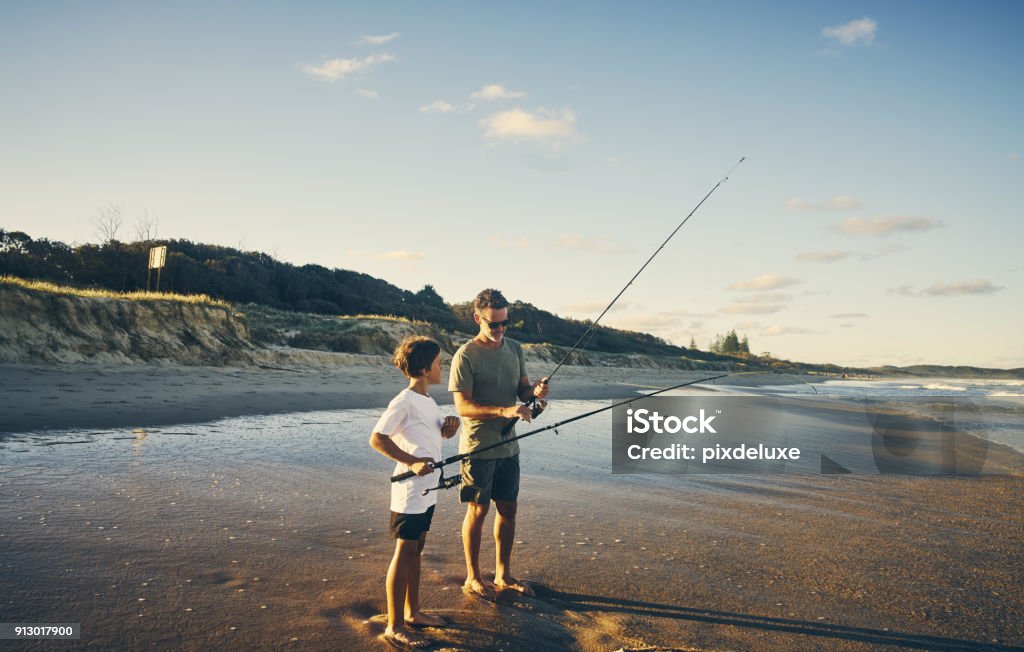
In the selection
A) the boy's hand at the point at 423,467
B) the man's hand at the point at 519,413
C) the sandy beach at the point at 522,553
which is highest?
the man's hand at the point at 519,413

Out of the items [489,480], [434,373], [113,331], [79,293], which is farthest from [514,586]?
[79,293]

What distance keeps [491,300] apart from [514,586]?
1.81 m

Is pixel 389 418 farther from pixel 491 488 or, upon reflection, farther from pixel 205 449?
pixel 205 449

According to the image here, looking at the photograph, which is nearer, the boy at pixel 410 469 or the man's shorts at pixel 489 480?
the boy at pixel 410 469

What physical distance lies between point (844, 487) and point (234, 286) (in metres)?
34.1

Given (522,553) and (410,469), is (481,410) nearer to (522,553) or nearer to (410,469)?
(410,469)

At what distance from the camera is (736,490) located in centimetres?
684

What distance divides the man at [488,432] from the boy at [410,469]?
545 millimetres

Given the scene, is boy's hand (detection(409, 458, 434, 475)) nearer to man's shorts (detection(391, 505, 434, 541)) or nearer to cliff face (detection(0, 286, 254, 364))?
man's shorts (detection(391, 505, 434, 541))

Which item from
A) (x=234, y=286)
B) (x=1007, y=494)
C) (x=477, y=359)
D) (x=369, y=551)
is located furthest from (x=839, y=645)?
(x=234, y=286)

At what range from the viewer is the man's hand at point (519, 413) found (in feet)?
11.7

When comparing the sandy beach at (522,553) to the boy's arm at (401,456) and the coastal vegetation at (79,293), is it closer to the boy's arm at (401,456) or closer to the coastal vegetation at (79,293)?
the boy's arm at (401,456)

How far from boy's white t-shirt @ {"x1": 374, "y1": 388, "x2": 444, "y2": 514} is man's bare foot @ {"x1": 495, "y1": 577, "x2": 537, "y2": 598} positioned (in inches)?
37.1
